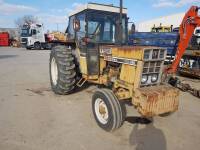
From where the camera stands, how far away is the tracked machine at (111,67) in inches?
159

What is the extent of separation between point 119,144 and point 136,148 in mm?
288

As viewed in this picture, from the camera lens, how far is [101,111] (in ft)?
14.5

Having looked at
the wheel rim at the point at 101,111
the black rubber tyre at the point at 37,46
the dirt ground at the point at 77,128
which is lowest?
the dirt ground at the point at 77,128

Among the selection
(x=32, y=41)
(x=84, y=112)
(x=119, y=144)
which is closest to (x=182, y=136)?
(x=119, y=144)

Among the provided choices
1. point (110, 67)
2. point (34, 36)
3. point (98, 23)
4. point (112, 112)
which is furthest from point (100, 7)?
point (34, 36)

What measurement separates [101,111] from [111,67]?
1.13 meters

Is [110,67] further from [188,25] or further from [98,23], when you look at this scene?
[188,25]

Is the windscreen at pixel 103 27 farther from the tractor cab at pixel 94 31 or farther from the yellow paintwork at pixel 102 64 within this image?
the yellow paintwork at pixel 102 64

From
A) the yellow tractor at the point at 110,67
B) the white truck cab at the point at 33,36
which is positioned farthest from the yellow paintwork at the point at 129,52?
the white truck cab at the point at 33,36

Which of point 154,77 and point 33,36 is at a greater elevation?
point 33,36

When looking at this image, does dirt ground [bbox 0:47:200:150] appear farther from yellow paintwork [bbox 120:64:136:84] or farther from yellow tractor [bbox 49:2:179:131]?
yellow paintwork [bbox 120:64:136:84]

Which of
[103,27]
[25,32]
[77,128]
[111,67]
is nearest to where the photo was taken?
[77,128]

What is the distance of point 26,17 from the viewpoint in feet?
235

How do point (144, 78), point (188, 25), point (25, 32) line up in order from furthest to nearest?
1. point (25, 32)
2. point (188, 25)
3. point (144, 78)
